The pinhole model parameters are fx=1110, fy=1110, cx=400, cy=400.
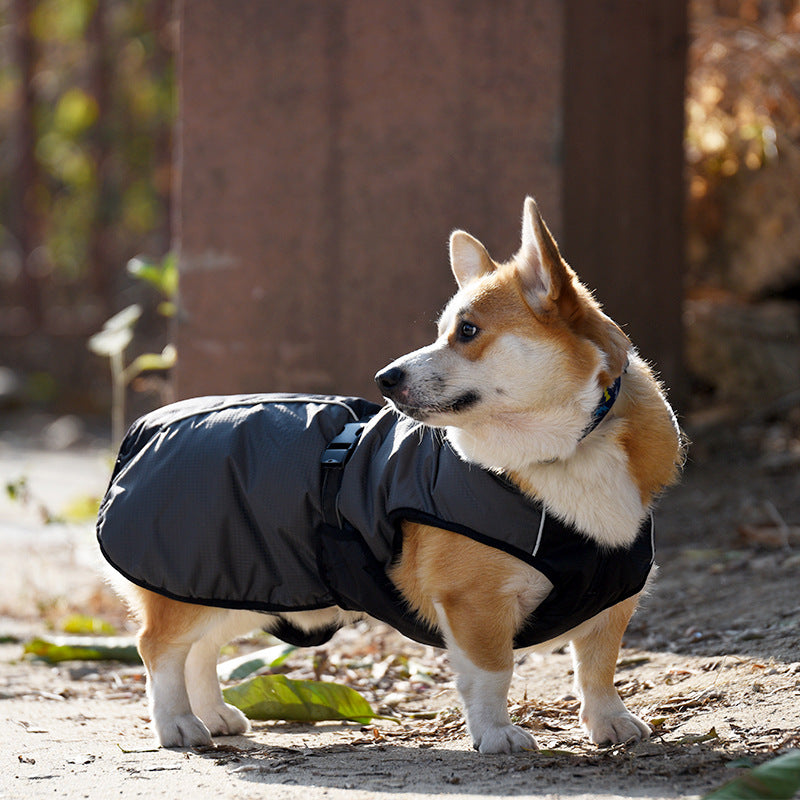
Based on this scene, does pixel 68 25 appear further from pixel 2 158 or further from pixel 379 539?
pixel 379 539

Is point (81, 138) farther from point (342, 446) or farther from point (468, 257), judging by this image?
point (342, 446)

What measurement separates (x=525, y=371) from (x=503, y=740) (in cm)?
102

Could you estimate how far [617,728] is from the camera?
3162mm

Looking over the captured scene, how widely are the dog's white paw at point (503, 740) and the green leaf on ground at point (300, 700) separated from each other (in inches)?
28.3

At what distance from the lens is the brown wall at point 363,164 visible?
569 centimetres

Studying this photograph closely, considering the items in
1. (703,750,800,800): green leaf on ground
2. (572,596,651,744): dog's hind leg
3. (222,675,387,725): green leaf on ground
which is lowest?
(222,675,387,725): green leaf on ground

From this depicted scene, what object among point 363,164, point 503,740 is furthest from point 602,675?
point 363,164

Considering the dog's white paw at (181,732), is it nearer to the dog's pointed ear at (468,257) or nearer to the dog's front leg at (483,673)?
the dog's front leg at (483,673)

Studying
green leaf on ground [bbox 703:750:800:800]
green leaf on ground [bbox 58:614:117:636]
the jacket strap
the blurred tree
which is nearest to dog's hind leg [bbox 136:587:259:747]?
the jacket strap

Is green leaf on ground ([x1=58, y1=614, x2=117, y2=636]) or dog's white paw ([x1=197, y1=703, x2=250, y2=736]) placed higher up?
dog's white paw ([x1=197, y1=703, x2=250, y2=736])

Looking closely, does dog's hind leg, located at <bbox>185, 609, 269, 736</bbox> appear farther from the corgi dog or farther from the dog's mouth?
the dog's mouth

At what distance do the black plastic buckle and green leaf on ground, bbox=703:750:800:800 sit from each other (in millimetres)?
1437

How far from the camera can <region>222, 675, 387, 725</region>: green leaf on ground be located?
3709 millimetres

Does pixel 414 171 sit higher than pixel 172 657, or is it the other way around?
pixel 414 171
